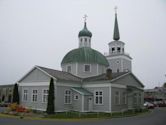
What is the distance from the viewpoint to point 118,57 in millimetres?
56250

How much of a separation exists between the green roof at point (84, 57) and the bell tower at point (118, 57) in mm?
14008

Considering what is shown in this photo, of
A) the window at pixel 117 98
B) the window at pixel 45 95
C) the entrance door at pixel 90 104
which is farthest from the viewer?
the window at pixel 117 98

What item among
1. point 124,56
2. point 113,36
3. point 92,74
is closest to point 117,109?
point 92,74

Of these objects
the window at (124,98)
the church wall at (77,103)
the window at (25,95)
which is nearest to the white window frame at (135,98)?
the window at (124,98)

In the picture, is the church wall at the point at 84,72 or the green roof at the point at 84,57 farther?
the green roof at the point at 84,57

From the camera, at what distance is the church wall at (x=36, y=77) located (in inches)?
1337

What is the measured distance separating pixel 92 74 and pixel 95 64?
1811 mm

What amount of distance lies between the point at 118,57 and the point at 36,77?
26.1m

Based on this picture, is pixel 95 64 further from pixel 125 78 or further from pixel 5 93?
pixel 5 93

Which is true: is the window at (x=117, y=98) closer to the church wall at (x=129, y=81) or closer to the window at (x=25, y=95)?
the church wall at (x=129, y=81)

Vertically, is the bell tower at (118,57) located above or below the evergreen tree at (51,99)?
above

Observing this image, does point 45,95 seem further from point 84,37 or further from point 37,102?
point 84,37

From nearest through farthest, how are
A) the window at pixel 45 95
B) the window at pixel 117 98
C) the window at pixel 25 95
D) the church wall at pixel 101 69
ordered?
the window at pixel 45 95 < the window at pixel 117 98 < the window at pixel 25 95 < the church wall at pixel 101 69

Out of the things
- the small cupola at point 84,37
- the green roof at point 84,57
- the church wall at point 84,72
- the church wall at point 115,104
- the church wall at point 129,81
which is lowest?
the church wall at point 115,104
